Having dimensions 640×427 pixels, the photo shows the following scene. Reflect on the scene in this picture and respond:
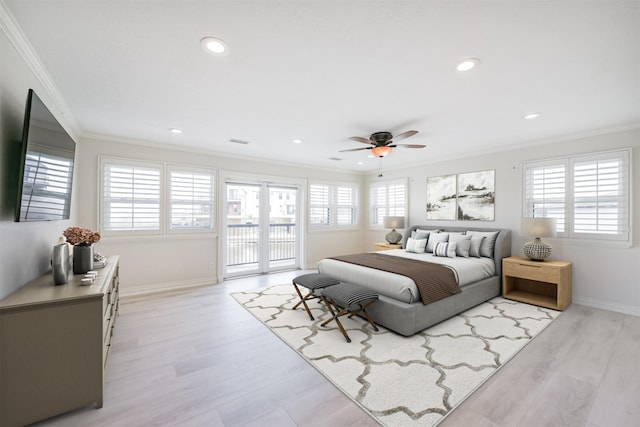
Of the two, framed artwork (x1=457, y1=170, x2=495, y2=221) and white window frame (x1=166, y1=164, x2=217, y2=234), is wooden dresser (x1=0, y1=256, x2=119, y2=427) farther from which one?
framed artwork (x1=457, y1=170, x2=495, y2=221)

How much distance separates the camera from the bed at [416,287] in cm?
303

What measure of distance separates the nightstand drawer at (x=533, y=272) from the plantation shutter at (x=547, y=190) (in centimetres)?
77

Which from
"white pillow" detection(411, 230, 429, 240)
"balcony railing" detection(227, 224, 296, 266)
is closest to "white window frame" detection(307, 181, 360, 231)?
"balcony railing" detection(227, 224, 296, 266)

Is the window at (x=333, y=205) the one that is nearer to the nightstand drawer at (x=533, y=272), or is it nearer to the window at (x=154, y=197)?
the window at (x=154, y=197)

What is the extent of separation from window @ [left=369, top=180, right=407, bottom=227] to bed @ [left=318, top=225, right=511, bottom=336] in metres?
1.24

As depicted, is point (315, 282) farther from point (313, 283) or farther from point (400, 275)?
point (400, 275)

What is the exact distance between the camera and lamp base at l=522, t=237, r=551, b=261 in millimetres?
3992

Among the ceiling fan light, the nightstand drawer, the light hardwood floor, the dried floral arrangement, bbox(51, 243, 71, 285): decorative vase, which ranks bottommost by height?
the light hardwood floor

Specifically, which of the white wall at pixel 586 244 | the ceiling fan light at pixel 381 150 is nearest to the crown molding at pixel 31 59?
the ceiling fan light at pixel 381 150

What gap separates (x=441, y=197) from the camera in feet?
18.4

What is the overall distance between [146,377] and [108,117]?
3.08m

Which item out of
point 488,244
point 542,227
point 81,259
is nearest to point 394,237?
point 488,244

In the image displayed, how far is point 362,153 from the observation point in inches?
210

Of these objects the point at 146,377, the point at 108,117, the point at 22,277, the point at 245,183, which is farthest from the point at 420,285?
the point at 108,117
